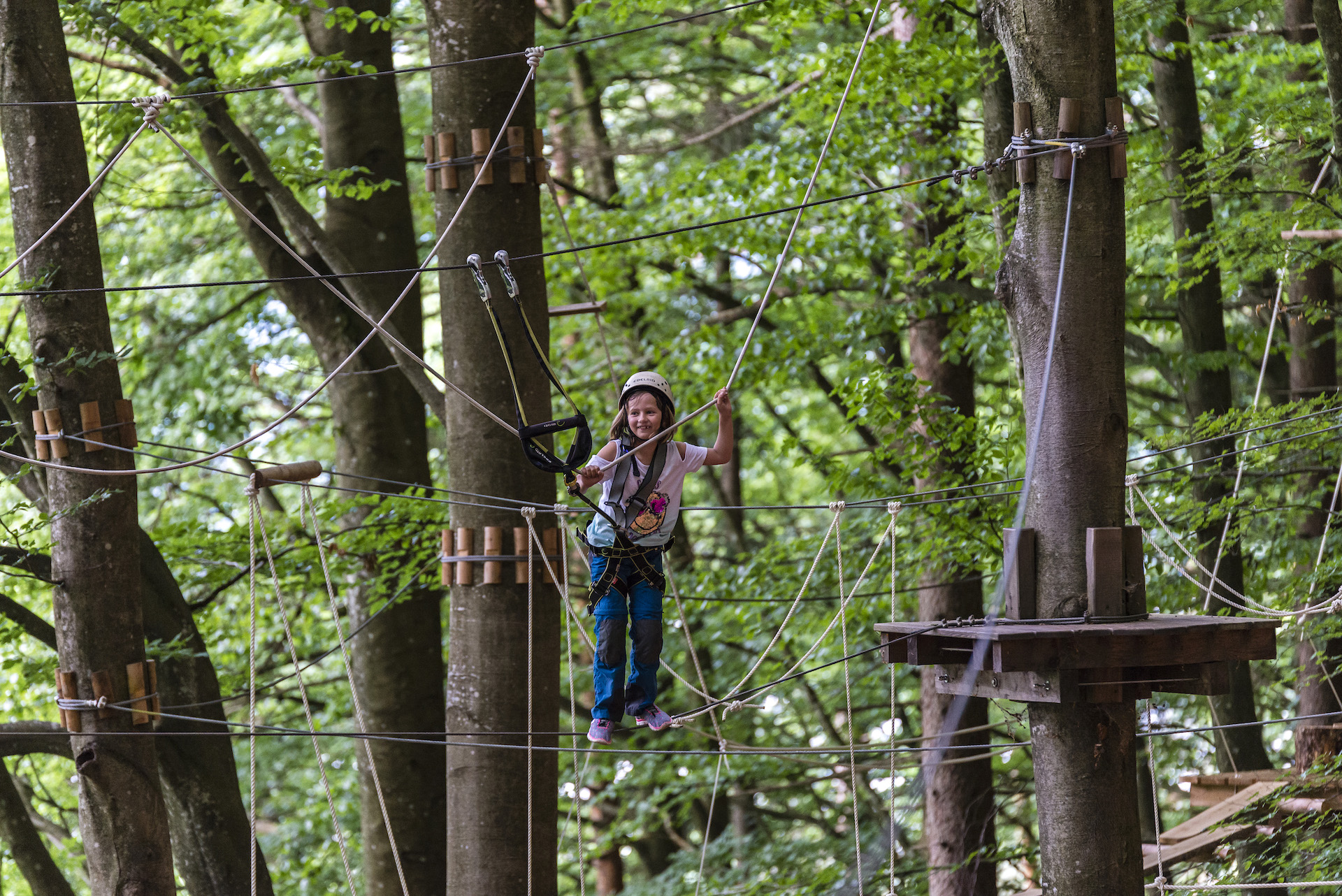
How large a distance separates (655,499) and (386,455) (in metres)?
3.17

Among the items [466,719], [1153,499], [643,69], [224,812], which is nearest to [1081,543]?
[466,719]

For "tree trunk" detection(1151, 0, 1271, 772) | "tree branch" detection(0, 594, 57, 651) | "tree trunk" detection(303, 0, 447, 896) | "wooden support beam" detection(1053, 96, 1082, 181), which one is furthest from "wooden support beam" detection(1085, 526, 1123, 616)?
"tree branch" detection(0, 594, 57, 651)

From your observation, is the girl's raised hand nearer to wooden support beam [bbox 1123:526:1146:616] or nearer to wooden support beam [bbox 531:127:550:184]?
wooden support beam [bbox 1123:526:1146:616]

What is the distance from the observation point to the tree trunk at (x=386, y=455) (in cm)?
622

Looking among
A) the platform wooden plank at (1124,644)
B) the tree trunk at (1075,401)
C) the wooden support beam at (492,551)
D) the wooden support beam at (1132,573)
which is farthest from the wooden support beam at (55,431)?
the wooden support beam at (1132,573)

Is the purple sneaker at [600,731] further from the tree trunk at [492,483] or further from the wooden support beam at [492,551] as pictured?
the wooden support beam at [492,551]

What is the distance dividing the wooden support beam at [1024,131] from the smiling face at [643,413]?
4.09 ft

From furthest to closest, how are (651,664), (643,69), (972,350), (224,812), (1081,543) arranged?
(643,69) → (972,350) → (224,812) → (651,664) → (1081,543)

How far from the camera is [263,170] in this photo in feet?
17.6

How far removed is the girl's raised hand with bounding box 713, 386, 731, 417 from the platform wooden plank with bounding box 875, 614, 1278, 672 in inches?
36.3

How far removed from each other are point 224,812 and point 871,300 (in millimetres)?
4858

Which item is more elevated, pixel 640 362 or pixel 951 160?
pixel 951 160

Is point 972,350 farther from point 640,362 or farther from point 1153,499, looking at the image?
point 640,362

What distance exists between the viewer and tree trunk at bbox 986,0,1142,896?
3.10 m
